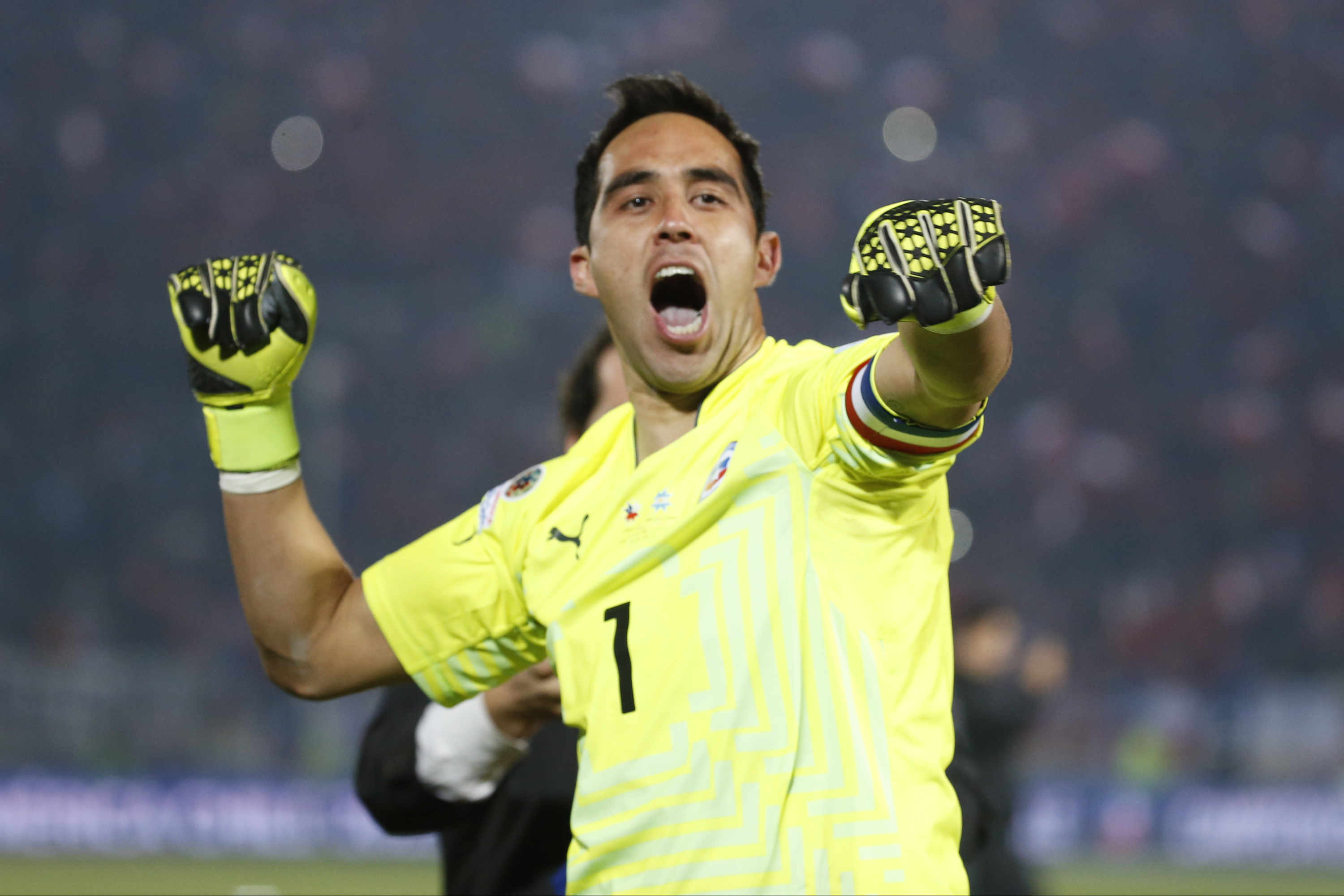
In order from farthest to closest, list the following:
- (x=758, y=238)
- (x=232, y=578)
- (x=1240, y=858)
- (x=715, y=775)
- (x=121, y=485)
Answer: (x=121, y=485) < (x=232, y=578) < (x=1240, y=858) < (x=758, y=238) < (x=715, y=775)

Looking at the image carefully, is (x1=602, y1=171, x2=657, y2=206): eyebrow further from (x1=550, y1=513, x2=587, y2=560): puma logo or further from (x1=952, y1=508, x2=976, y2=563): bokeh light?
(x1=952, y1=508, x2=976, y2=563): bokeh light

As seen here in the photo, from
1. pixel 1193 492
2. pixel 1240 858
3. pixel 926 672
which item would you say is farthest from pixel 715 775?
pixel 1193 492

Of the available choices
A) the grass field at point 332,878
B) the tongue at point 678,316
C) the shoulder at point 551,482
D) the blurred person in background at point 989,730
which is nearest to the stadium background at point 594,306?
the grass field at point 332,878

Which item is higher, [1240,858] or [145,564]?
[145,564]

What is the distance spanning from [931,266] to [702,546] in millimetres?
607

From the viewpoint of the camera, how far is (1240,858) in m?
10.6

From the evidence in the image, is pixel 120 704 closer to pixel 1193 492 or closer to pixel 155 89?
pixel 155 89

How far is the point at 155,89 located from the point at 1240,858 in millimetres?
14725

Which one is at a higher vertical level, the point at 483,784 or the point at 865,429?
the point at 865,429

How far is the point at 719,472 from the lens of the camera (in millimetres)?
2096

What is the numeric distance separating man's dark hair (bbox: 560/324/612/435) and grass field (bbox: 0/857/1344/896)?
5.86 metres

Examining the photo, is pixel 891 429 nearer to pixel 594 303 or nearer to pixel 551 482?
pixel 551 482

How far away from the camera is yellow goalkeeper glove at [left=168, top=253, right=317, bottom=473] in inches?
96.2

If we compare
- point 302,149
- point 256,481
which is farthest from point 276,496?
point 302,149
